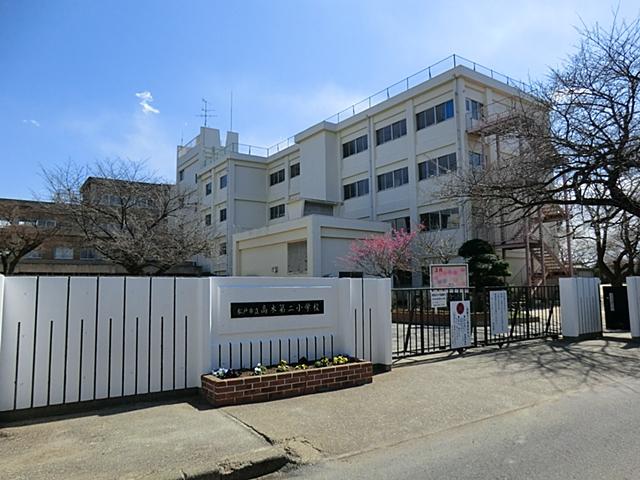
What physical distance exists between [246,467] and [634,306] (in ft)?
41.2

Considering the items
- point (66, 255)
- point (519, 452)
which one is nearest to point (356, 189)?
point (66, 255)

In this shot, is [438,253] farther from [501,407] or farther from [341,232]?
[501,407]

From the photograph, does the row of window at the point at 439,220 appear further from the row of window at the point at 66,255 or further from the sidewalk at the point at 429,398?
the row of window at the point at 66,255

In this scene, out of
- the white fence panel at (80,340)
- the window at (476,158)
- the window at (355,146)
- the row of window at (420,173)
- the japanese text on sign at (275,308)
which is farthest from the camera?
the window at (355,146)

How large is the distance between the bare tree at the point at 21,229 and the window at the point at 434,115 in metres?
24.9

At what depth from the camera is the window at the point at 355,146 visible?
33.9 m

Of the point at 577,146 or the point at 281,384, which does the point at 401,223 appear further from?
the point at 281,384

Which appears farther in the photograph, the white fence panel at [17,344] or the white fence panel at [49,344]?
the white fence panel at [49,344]

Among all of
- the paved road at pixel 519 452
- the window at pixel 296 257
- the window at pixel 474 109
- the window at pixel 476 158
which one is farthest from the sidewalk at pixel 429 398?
the window at pixel 296 257

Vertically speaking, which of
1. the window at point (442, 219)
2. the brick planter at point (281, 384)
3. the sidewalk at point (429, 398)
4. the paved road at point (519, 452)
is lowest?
the paved road at point (519, 452)

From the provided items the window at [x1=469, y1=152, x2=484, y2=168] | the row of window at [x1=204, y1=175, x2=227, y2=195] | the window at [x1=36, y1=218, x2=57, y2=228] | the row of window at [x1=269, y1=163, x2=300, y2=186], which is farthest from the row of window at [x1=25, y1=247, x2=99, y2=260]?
the window at [x1=469, y1=152, x2=484, y2=168]

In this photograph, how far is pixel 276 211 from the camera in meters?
44.4

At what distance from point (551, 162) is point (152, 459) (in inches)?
535

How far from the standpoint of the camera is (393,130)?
3162 centimetres
